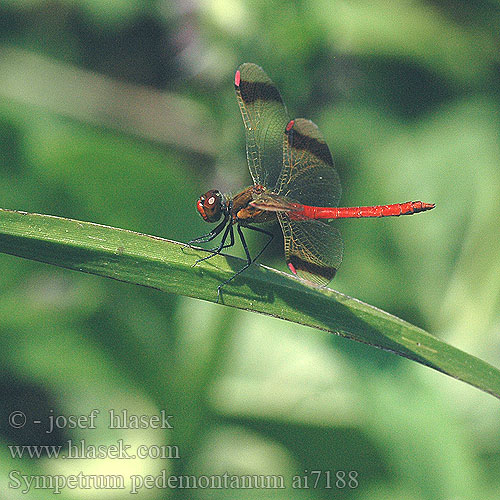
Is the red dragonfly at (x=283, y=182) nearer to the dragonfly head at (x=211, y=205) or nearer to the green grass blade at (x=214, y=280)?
the dragonfly head at (x=211, y=205)

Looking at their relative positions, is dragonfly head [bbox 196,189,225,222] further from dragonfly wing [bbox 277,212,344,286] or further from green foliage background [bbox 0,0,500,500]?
green foliage background [bbox 0,0,500,500]

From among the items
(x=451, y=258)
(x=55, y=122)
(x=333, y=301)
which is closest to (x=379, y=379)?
(x=333, y=301)

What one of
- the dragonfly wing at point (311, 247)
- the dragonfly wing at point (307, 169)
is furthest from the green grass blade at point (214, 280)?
the dragonfly wing at point (307, 169)

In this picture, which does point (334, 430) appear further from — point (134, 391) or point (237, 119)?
point (237, 119)

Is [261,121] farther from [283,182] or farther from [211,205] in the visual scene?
[211,205]

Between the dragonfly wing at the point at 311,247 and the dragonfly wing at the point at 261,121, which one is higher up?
the dragonfly wing at the point at 261,121

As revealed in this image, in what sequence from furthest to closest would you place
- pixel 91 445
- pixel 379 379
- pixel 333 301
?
pixel 91 445, pixel 379 379, pixel 333 301

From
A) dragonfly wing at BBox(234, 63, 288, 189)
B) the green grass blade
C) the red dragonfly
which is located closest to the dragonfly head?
the red dragonfly

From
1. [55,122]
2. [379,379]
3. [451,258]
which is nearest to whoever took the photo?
[379,379]
